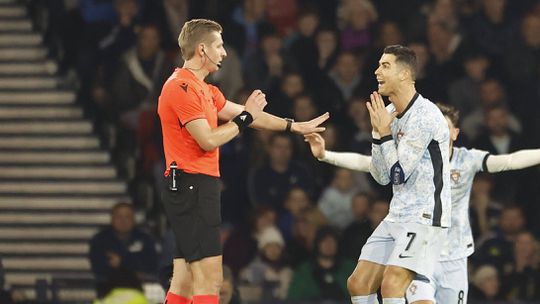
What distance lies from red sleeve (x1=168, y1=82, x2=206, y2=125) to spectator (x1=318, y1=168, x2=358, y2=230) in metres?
5.21

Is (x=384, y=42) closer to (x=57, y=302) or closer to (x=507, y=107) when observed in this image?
(x=507, y=107)

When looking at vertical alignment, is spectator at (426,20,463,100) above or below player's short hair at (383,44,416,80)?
above

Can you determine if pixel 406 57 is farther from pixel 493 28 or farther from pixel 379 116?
pixel 493 28

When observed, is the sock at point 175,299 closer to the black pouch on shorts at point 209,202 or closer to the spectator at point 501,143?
the black pouch on shorts at point 209,202

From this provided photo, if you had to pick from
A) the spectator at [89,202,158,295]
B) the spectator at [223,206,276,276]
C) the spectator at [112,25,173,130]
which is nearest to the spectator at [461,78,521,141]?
the spectator at [223,206,276,276]

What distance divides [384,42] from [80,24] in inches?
126

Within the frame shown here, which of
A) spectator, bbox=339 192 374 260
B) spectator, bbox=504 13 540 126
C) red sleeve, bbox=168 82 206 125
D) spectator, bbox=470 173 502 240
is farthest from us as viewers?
spectator, bbox=504 13 540 126

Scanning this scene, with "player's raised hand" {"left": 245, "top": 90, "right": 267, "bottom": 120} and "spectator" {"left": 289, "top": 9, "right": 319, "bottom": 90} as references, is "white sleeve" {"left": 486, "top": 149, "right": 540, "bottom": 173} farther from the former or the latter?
"spectator" {"left": 289, "top": 9, "right": 319, "bottom": 90}

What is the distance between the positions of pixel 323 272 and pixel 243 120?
417 centimetres

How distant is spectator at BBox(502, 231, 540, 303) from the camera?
46.4ft

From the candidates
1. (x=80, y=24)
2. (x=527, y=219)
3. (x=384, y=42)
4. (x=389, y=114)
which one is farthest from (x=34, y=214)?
(x=389, y=114)

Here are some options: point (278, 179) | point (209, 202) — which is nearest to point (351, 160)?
point (209, 202)

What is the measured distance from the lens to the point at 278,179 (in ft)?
51.6

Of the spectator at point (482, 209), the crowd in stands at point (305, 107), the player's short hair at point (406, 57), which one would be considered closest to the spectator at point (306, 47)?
the crowd in stands at point (305, 107)
